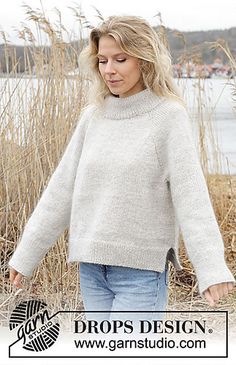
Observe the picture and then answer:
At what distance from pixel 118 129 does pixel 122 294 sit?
446mm

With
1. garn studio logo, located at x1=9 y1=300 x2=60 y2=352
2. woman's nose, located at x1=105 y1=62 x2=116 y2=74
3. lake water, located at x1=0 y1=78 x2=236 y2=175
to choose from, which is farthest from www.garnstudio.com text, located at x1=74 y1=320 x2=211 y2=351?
lake water, located at x1=0 y1=78 x2=236 y2=175

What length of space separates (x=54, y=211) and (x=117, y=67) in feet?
1.52

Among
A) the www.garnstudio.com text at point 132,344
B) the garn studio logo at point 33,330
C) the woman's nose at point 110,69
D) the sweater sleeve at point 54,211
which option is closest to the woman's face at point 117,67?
the woman's nose at point 110,69

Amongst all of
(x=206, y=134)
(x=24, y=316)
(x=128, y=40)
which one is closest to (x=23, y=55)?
(x=206, y=134)

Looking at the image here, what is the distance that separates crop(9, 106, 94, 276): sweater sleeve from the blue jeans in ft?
0.57

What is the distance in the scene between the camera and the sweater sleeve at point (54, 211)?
85.1 inches

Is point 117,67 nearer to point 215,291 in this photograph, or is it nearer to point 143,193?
point 143,193

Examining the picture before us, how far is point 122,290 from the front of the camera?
1998 millimetres

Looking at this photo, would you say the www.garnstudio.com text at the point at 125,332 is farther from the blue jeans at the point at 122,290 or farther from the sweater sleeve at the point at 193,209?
the sweater sleeve at the point at 193,209

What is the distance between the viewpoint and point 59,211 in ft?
7.15

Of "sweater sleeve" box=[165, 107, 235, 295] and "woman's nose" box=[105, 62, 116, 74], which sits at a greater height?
"woman's nose" box=[105, 62, 116, 74]

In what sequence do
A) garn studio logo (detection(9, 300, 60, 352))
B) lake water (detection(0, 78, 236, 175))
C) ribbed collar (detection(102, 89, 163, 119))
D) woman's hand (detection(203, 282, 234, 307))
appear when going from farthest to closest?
1. lake water (detection(0, 78, 236, 175))
2. garn studio logo (detection(9, 300, 60, 352))
3. ribbed collar (detection(102, 89, 163, 119))
4. woman's hand (detection(203, 282, 234, 307))

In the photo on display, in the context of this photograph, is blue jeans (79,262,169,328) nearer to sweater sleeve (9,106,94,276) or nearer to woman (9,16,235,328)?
woman (9,16,235,328)

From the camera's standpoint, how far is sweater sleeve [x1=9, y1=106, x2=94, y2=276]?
2.16 meters
